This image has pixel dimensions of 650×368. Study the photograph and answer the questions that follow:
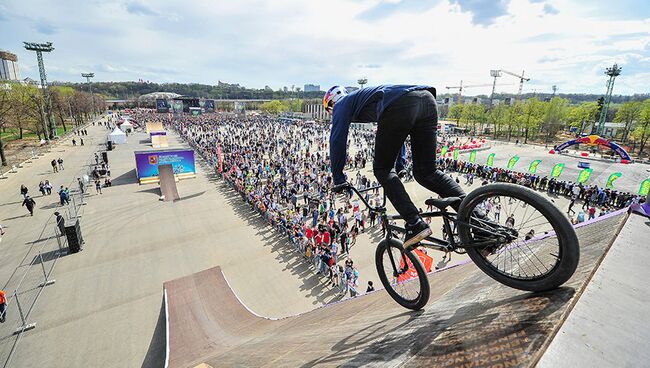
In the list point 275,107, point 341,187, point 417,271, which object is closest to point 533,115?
point 417,271

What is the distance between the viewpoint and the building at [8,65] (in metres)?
156

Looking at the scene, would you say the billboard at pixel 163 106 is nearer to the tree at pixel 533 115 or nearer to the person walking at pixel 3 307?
the tree at pixel 533 115

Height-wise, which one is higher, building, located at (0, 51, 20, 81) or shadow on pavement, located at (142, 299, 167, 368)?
building, located at (0, 51, 20, 81)

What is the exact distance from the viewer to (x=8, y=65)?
163125 mm

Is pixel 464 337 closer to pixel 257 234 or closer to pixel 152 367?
pixel 152 367

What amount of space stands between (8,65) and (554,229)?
813 feet

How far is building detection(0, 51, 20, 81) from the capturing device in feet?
513

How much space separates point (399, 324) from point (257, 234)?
47.3 ft

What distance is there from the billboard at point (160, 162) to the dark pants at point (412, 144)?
29.4 m

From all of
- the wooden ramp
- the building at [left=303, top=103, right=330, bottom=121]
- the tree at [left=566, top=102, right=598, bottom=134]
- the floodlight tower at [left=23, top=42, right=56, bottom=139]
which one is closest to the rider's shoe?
the wooden ramp

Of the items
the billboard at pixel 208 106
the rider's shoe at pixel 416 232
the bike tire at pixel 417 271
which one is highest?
the billboard at pixel 208 106

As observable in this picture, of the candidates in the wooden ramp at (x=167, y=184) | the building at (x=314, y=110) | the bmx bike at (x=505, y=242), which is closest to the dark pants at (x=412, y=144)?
the bmx bike at (x=505, y=242)

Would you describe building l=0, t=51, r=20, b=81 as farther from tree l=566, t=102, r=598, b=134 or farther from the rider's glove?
tree l=566, t=102, r=598, b=134

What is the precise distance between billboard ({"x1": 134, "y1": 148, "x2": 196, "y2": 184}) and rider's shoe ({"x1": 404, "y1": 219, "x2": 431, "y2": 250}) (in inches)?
1166
